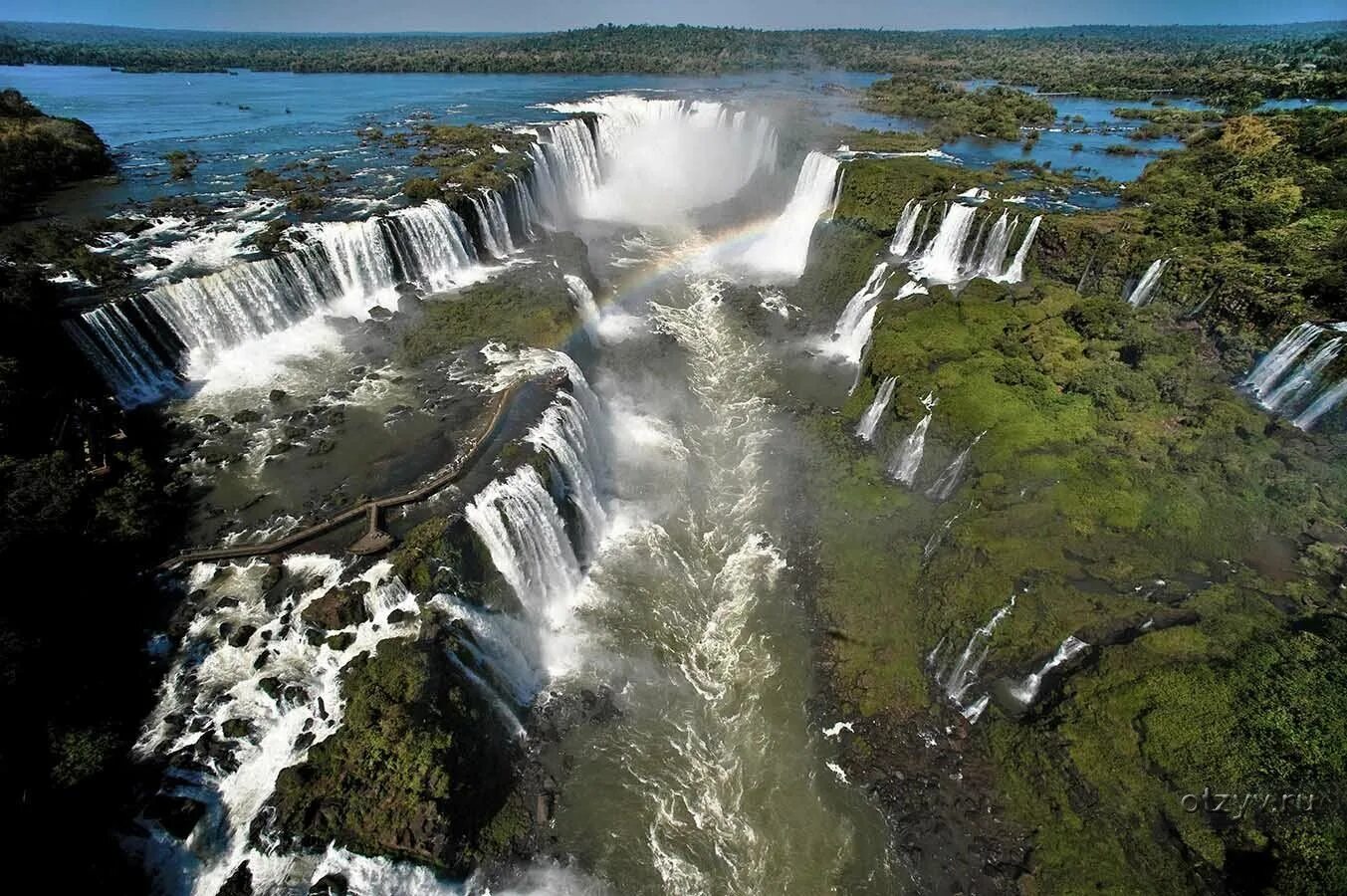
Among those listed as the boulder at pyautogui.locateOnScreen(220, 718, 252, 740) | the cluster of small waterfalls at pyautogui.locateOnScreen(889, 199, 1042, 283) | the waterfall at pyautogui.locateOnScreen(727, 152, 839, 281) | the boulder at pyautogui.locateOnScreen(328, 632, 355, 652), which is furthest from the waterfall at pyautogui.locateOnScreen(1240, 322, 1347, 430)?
the boulder at pyautogui.locateOnScreen(220, 718, 252, 740)

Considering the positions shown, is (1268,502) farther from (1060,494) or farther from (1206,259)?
(1206,259)

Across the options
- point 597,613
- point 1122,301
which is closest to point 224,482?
point 597,613

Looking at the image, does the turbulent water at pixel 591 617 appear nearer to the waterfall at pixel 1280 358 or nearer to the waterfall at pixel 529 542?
the waterfall at pixel 529 542

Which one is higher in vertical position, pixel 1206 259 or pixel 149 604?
pixel 1206 259

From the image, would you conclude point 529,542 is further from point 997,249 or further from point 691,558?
point 997,249

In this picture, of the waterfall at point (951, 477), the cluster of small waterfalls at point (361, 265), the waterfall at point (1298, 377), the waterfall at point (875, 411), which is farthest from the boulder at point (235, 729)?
the waterfall at point (1298, 377)

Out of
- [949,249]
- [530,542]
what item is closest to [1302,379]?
[949,249]

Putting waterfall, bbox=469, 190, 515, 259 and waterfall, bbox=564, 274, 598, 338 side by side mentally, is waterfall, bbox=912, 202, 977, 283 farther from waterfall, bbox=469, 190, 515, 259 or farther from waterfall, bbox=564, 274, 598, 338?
waterfall, bbox=469, 190, 515, 259
